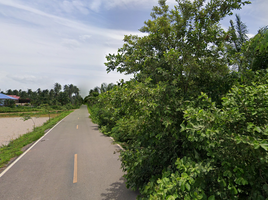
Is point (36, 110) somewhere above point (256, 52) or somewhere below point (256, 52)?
below

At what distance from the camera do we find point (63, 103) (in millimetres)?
75812

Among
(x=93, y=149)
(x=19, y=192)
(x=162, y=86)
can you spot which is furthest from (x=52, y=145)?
(x=162, y=86)

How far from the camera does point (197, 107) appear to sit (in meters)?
3.54

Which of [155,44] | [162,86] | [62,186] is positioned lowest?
[62,186]

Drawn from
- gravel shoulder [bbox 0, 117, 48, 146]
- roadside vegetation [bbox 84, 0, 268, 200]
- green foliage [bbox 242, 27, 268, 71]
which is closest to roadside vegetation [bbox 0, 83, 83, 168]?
gravel shoulder [bbox 0, 117, 48, 146]

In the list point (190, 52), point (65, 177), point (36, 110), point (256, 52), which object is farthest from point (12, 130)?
point (36, 110)

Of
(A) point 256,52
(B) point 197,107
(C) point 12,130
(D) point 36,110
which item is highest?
(A) point 256,52

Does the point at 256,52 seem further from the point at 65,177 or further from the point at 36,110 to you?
the point at 36,110

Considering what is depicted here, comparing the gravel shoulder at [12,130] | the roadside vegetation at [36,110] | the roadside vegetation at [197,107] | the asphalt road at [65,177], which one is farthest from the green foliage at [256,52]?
the gravel shoulder at [12,130]

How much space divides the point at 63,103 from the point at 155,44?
78166 millimetres

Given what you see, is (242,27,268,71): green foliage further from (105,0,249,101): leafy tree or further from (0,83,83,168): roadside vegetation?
(0,83,83,168): roadside vegetation

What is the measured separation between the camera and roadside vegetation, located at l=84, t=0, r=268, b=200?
101 inches

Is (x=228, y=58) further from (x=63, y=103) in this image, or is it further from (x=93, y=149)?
(x=63, y=103)

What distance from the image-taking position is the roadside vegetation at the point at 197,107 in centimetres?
257
